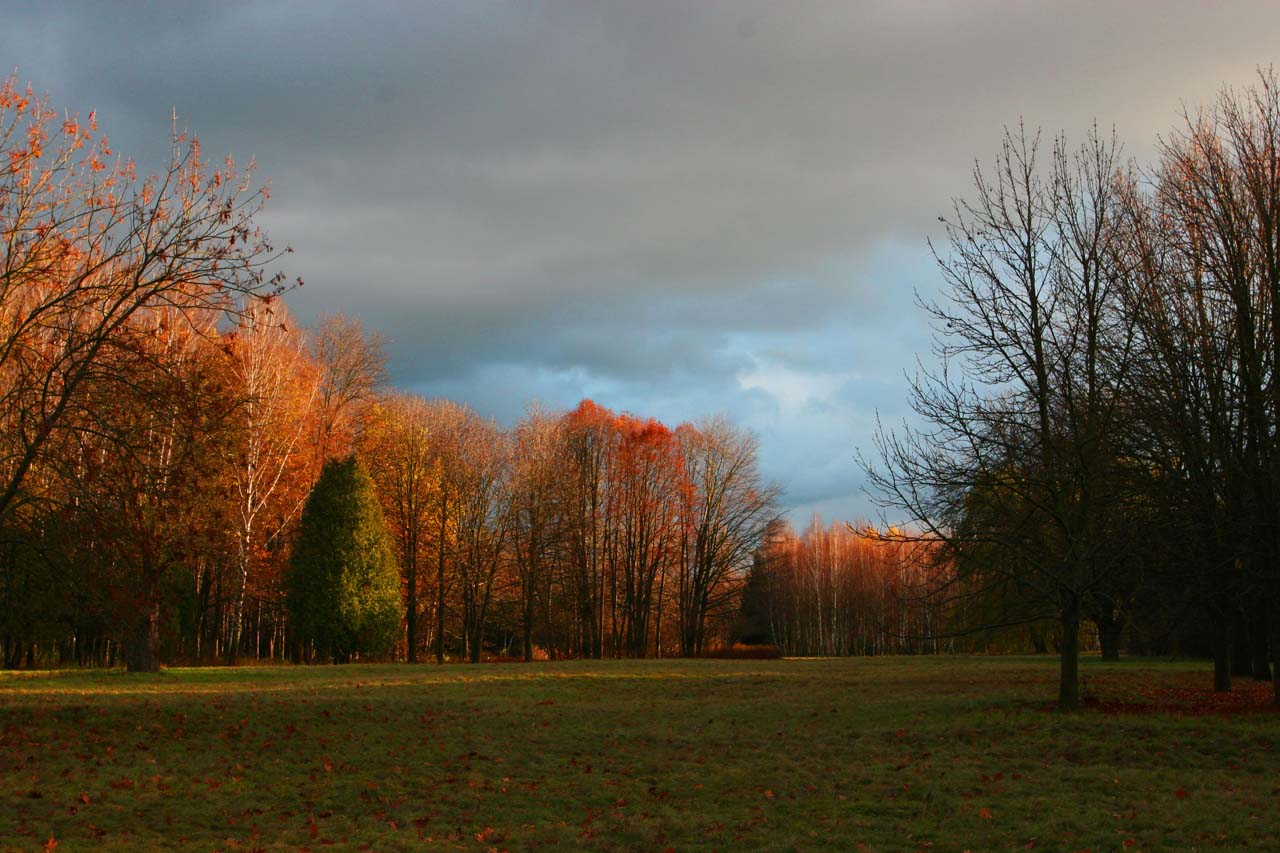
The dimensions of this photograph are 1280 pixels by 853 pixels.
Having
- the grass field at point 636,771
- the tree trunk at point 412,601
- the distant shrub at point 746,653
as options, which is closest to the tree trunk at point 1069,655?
the grass field at point 636,771

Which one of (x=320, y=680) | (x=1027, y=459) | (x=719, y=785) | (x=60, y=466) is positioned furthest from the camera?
(x=320, y=680)

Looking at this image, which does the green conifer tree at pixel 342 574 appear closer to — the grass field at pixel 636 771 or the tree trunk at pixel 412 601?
the tree trunk at pixel 412 601

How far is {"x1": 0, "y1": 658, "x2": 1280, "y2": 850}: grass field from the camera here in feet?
27.6

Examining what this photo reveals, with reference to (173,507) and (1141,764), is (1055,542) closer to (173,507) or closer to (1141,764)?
(1141,764)

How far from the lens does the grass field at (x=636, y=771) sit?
841 cm

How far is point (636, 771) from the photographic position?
11719 mm

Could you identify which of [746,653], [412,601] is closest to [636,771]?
[412,601]

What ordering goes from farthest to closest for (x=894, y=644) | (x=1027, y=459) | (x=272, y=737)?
(x=894, y=644), (x=1027, y=459), (x=272, y=737)

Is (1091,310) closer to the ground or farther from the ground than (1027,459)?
farther from the ground

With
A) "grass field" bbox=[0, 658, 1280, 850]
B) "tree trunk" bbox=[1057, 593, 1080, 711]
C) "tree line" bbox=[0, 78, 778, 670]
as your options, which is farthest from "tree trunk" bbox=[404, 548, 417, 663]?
"tree trunk" bbox=[1057, 593, 1080, 711]

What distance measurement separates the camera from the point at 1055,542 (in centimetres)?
1636

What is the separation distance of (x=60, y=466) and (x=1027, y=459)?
14.9 m

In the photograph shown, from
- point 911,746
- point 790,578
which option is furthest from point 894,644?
point 911,746

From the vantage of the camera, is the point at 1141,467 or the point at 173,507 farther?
the point at 1141,467
